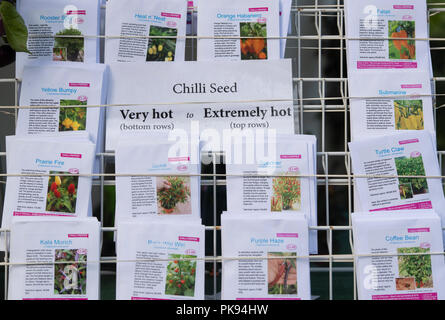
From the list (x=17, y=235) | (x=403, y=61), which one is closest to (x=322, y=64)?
(x=403, y=61)

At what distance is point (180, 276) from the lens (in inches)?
33.7

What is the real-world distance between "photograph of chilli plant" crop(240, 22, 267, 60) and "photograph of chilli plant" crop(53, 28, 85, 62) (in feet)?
0.98

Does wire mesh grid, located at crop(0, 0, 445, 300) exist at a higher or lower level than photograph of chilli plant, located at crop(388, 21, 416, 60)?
lower

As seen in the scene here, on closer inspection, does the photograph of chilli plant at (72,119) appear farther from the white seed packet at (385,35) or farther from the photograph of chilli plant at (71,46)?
the white seed packet at (385,35)

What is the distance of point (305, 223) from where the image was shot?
86 centimetres

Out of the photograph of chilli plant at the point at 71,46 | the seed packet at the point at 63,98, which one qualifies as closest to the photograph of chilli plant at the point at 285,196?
the seed packet at the point at 63,98

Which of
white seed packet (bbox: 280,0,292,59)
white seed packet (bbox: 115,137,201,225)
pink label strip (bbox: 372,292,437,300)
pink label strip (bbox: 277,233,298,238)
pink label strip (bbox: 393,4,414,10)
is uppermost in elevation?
pink label strip (bbox: 393,4,414,10)

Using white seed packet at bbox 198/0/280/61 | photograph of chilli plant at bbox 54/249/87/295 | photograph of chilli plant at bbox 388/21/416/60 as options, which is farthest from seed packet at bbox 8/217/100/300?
photograph of chilli plant at bbox 388/21/416/60

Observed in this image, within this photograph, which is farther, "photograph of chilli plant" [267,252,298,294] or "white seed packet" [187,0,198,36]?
"white seed packet" [187,0,198,36]

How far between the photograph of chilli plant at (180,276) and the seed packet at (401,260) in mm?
287

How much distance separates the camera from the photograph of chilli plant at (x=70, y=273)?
0.85 metres

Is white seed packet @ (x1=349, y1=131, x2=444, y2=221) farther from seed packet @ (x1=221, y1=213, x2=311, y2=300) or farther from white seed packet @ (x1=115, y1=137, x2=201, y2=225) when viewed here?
white seed packet @ (x1=115, y1=137, x2=201, y2=225)

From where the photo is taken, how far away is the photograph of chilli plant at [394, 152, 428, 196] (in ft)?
2.86
